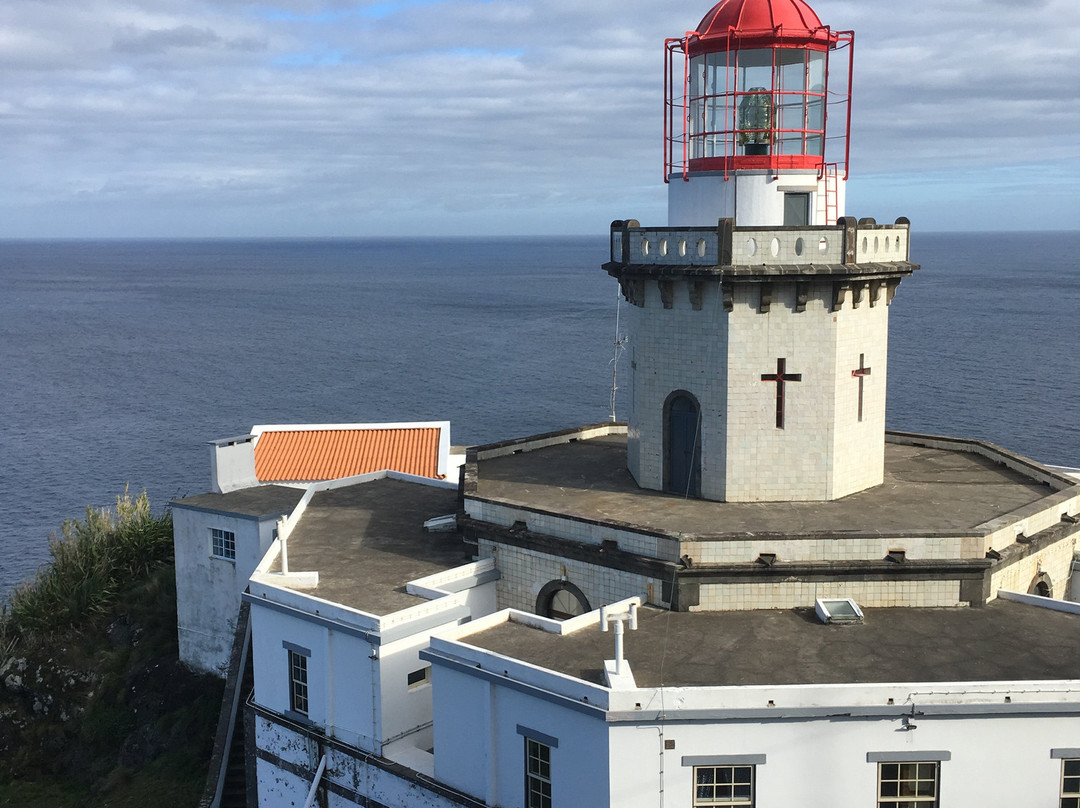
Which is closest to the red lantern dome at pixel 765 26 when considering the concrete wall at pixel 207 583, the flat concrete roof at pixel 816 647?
the flat concrete roof at pixel 816 647

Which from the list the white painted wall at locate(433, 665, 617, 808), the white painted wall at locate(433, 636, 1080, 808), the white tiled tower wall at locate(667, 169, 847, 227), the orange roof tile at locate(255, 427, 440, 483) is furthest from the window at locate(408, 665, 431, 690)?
the orange roof tile at locate(255, 427, 440, 483)

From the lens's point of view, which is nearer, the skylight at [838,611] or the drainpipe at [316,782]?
the skylight at [838,611]

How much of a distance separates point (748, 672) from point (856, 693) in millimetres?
1518

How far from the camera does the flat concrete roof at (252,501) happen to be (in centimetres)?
2744

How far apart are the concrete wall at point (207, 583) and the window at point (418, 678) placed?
1035cm

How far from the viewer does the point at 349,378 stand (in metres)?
90.9

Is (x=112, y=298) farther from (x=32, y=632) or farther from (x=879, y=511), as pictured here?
(x=879, y=511)

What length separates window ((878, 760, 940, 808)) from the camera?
14180 millimetres

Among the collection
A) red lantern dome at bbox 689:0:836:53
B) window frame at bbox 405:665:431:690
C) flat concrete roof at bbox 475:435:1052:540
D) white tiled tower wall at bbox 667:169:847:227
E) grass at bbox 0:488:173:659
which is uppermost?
red lantern dome at bbox 689:0:836:53

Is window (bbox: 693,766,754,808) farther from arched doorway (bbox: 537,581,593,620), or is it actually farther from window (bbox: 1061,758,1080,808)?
arched doorway (bbox: 537,581,593,620)

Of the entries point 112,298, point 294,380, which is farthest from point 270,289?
point 294,380

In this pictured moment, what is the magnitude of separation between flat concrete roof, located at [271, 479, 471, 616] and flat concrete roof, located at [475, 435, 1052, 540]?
5.09ft

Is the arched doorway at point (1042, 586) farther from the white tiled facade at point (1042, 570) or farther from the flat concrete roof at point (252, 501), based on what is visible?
the flat concrete roof at point (252, 501)

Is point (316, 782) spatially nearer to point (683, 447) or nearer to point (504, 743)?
point (504, 743)
